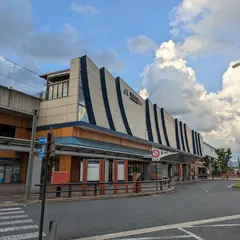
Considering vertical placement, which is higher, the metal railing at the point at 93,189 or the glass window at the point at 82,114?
the glass window at the point at 82,114

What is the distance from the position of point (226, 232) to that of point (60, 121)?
26155 mm

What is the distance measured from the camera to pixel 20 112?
102ft

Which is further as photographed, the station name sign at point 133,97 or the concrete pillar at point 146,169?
the concrete pillar at point 146,169

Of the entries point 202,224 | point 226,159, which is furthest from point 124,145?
point 226,159

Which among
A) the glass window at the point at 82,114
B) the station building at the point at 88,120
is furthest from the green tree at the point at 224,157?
the glass window at the point at 82,114

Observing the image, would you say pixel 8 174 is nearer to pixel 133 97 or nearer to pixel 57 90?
pixel 57 90

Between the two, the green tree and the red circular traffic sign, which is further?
the green tree

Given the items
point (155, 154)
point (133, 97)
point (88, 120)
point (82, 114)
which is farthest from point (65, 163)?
point (133, 97)

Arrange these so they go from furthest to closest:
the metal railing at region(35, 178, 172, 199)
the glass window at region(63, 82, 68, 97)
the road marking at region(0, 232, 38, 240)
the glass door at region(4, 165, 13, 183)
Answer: the glass window at region(63, 82, 68, 97)
the glass door at region(4, 165, 13, 183)
the metal railing at region(35, 178, 172, 199)
the road marking at region(0, 232, 38, 240)

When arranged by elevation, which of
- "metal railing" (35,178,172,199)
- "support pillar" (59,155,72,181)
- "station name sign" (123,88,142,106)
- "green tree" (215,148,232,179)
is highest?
"station name sign" (123,88,142,106)

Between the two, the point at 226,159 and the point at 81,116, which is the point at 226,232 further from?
the point at 226,159

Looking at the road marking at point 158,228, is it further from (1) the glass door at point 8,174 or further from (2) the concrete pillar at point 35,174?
(1) the glass door at point 8,174

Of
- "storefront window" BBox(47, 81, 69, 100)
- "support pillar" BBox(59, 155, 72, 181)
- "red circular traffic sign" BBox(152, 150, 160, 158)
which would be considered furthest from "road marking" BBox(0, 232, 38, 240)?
"storefront window" BBox(47, 81, 69, 100)

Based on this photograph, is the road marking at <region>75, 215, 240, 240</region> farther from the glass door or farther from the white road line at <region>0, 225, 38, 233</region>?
the glass door
